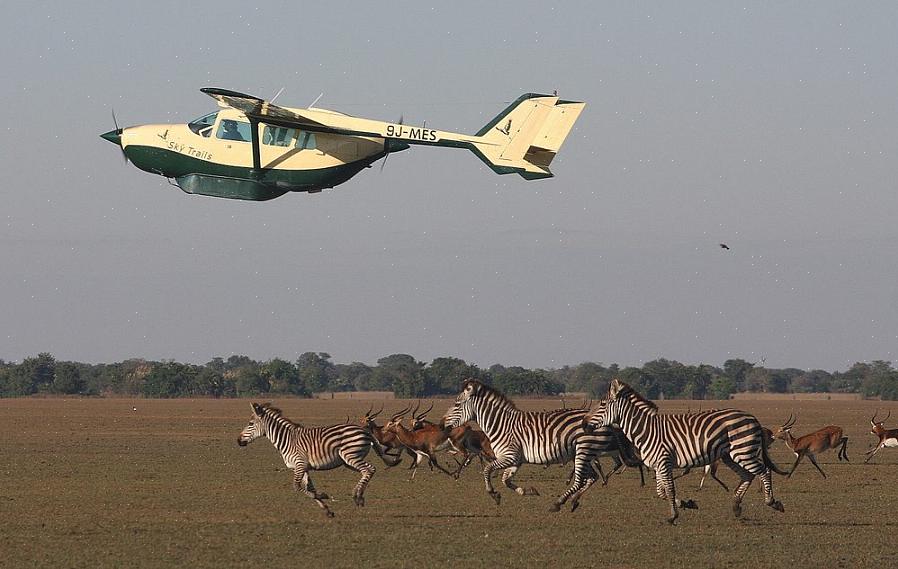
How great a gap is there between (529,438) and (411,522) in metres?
2.50

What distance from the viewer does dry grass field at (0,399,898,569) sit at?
710 inches

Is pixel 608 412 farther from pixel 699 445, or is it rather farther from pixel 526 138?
pixel 526 138

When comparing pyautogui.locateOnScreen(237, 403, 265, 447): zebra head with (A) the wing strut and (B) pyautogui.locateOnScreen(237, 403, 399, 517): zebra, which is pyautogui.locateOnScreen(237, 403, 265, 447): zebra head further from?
(A) the wing strut

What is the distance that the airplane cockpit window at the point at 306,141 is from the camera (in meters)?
32.9

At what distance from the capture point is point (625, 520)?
2194 cm

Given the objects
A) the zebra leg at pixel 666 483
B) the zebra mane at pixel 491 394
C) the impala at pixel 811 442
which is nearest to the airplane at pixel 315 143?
the impala at pixel 811 442

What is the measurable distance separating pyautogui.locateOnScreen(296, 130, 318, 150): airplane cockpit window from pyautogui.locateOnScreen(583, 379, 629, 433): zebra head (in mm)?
12596

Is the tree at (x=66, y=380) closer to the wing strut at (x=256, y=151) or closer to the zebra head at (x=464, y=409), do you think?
the wing strut at (x=256, y=151)

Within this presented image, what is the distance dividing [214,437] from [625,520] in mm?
→ 30768

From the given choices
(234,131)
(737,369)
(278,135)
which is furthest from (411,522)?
(737,369)

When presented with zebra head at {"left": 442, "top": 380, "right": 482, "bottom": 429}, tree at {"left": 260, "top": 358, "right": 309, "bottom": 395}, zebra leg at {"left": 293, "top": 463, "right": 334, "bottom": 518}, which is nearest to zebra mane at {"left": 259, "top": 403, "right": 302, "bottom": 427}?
zebra leg at {"left": 293, "top": 463, "right": 334, "bottom": 518}

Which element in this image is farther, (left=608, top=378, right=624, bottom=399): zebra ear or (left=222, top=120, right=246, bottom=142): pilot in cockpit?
(left=222, top=120, right=246, bottom=142): pilot in cockpit

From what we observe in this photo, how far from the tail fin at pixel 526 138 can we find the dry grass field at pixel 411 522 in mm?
6888

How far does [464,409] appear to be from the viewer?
77.3ft
